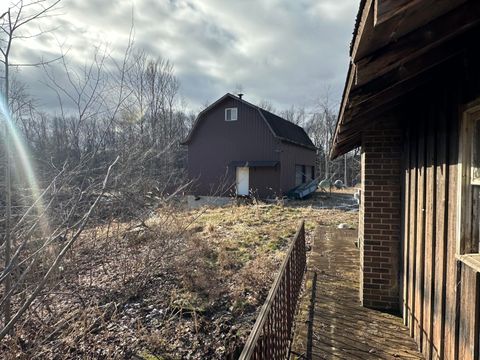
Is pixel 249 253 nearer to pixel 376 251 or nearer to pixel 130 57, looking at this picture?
pixel 376 251

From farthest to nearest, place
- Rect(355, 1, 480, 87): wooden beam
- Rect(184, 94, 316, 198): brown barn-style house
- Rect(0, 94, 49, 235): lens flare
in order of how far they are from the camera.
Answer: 1. Rect(184, 94, 316, 198): brown barn-style house
2. Rect(0, 94, 49, 235): lens flare
3. Rect(355, 1, 480, 87): wooden beam

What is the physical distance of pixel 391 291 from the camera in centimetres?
374

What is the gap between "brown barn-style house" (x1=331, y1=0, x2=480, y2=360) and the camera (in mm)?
1648

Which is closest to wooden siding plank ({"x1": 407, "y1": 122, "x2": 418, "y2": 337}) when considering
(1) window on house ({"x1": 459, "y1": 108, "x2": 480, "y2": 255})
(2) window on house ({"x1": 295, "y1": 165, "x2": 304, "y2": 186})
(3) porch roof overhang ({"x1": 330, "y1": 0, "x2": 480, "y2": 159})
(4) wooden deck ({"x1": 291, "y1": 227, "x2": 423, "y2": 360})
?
(4) wooden deck ({"x1": 291, "y1": 227, "x2": 423, "y2": 360})

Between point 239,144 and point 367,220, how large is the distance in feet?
56.1

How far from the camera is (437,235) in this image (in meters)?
2.46

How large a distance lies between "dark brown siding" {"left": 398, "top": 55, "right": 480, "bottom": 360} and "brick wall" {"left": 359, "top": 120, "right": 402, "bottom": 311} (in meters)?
0.34

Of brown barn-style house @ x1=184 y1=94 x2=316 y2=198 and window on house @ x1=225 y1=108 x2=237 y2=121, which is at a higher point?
window on house @ x1=225 y1=108 x2=237 y2=121

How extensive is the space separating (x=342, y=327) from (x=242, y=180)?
17.5 meters

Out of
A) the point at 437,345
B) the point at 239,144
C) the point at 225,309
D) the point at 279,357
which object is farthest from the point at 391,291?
the point at 239,144

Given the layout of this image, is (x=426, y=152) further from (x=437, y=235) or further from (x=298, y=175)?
(x=298, y=175)

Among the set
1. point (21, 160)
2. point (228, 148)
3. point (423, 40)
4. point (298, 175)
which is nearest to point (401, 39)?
point (423, 40)

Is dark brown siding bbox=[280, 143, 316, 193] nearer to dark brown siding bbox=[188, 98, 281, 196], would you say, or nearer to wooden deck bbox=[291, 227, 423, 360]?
dark brown siding bbox=[188, 98, 281, 196]

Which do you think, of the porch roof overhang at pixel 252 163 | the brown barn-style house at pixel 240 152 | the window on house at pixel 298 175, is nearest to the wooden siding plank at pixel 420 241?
the brown barn-style house at pixel 240 152
